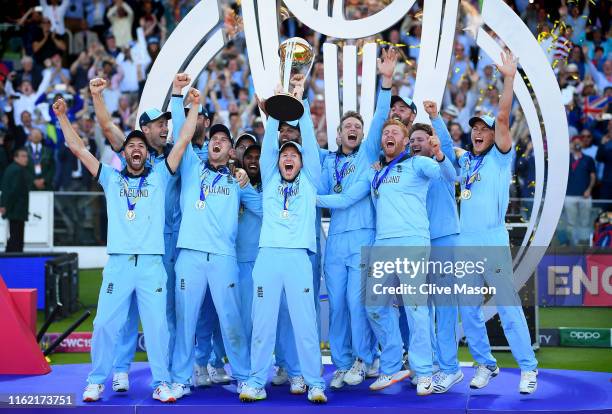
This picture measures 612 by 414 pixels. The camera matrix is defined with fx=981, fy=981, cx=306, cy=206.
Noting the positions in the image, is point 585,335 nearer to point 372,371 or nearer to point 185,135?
point 372,371

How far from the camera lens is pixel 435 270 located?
324 inches

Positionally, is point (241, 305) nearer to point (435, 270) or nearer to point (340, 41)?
point (435, 270)

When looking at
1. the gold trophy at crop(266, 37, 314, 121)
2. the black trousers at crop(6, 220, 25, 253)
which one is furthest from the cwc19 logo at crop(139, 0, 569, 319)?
the black trousers at crop(6, 220, 25, 253)

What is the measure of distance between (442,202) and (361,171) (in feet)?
2.42

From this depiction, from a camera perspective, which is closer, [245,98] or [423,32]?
[423,32]

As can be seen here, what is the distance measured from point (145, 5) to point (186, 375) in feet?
37.1

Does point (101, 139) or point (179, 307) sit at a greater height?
point (101, 139)

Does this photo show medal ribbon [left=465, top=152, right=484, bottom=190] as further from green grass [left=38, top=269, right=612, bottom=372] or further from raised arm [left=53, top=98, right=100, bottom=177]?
raised arm [left=53, top=98, right=100, bottom=177]

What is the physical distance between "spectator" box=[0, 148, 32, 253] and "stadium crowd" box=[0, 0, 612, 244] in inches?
19.4

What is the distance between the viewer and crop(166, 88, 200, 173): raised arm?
26.2 feet

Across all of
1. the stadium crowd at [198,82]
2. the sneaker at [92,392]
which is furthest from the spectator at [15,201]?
the sneaker at [92,392]

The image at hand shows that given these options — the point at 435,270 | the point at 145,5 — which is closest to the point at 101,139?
the point at 145,5

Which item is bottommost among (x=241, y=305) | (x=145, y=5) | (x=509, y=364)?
(x=509, y=364)

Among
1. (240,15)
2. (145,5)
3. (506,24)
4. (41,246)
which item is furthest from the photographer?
(145,5)
